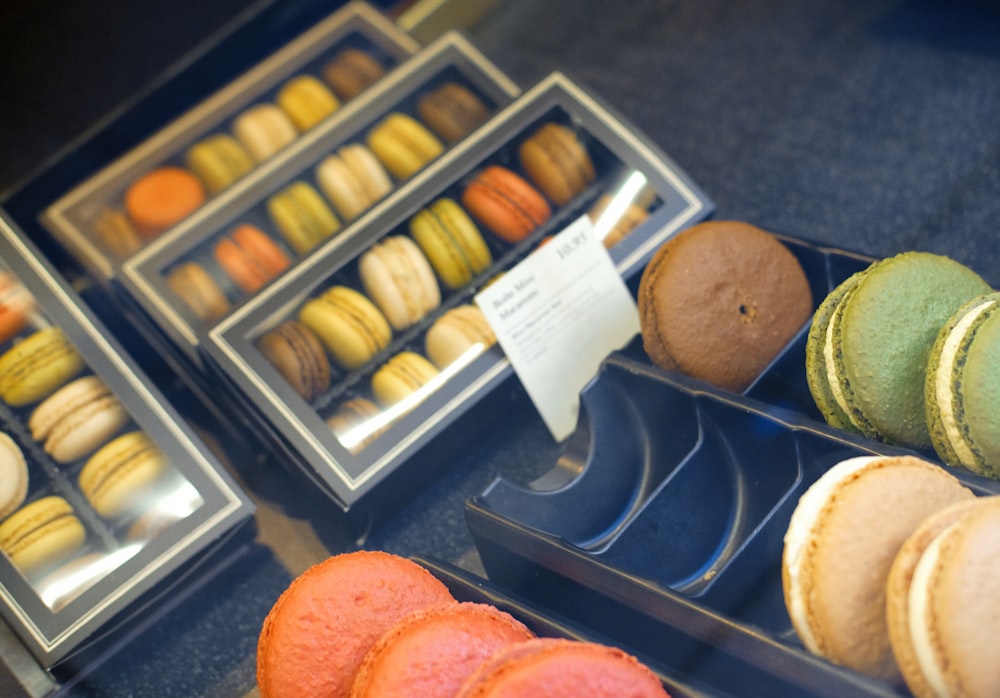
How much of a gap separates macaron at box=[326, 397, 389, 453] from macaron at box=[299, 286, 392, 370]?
0.07 meters

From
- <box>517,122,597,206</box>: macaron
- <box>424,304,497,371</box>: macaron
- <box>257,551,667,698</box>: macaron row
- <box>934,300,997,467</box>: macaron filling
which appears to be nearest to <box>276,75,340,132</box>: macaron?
<box>517,122,597,206</box>: macaron

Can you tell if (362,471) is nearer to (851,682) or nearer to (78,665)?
(78,665)

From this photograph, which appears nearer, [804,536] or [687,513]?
[804,536]

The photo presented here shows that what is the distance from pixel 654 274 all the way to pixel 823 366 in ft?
0.75

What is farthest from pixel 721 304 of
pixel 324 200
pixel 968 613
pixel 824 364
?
pixel 324 200

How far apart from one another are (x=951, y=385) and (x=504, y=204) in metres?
0.65

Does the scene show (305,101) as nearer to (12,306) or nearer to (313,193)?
(313,193)

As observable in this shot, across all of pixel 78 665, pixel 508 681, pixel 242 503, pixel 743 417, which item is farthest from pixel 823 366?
pixel 78 665

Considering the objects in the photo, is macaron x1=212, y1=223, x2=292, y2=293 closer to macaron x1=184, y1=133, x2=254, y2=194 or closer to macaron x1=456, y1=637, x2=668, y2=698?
macaron x1=184, y1=133, x2=254, y2=194

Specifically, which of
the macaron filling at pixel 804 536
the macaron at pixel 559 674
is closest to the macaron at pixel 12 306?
the macaron at pixel 559 674

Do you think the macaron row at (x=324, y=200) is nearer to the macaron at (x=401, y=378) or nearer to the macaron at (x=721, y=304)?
the macaron at (x=401, y=378)

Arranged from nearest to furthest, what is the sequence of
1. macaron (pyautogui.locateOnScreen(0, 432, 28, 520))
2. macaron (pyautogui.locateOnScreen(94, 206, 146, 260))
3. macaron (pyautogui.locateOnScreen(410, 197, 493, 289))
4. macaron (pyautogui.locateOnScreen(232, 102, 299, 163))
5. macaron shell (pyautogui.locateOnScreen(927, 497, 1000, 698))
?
macaron shell (pyautogui.locateOnScreen(927, 497, 1000, 698)), macaron (pyautogui.locateOnScreen(0, 432, 28, 520)), macaron (pyautogui.locateOnScreen(410, 197, 493, 289)), macaron (pyautogui.locateOnScreen(94, 206, 146, 260)), macaron (pyautogui.locateOnScreen(232, 102, 299, 163))

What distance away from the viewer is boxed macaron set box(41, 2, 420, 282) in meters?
1.40

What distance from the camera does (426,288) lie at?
4.13ft
